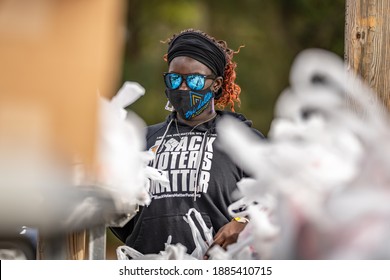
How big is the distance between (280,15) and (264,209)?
9.17m

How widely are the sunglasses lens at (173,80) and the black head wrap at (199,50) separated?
0.46 feet

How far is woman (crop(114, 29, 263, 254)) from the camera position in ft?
12.2

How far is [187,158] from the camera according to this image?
380 cm

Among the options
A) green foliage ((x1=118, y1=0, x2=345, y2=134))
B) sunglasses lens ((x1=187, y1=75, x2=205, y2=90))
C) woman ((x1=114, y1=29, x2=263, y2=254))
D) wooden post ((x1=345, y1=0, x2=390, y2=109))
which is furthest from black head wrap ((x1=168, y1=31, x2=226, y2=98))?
green foliage ((x1=118, y1=0, x2=345, y2=134))

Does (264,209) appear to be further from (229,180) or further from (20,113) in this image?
(229,180)

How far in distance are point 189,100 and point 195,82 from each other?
8 cm

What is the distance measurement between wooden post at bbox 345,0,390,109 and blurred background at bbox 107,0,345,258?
272 inches

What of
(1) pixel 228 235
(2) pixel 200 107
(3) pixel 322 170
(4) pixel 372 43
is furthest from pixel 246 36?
(3) pixel 322 170

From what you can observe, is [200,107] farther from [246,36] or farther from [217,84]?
[246,36]

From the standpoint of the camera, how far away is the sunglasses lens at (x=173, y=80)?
12.5 ft

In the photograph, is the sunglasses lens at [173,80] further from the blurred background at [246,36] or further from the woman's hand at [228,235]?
the blurred background at [246,36]

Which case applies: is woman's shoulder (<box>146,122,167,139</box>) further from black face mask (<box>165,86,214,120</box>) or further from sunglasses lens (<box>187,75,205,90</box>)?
sunglasses lens (<box>187,75,205,90</box>)

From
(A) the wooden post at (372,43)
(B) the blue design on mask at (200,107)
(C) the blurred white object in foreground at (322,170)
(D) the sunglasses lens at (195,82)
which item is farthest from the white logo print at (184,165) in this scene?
(C) the blurred white object in foreground at (322,170)
